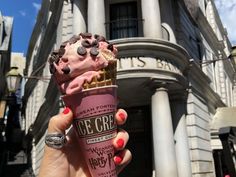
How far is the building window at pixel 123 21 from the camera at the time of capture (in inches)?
562

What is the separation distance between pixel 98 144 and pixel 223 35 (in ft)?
86.2

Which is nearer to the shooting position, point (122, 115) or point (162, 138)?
point (122, 115)

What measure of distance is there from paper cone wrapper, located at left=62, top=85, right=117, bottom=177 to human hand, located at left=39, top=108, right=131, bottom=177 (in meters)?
0.12

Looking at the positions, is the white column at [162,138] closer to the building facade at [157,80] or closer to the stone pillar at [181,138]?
the building facade at [157,80]

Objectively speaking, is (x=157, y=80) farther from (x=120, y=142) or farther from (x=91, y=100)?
(x=91, y=100)

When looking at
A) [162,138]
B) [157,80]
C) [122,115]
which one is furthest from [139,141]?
[122,115]

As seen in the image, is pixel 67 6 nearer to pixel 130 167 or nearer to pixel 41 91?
pixel 130 167

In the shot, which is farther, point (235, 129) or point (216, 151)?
point (216, 151)

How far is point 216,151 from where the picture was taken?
16703 mm

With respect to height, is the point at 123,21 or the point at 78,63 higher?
the point at 123,21

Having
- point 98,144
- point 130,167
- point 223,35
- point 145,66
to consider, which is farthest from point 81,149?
point 223,35

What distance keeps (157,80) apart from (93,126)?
8016mm

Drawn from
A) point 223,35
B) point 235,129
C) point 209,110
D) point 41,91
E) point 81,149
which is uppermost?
point 223,35

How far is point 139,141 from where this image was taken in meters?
14.8
